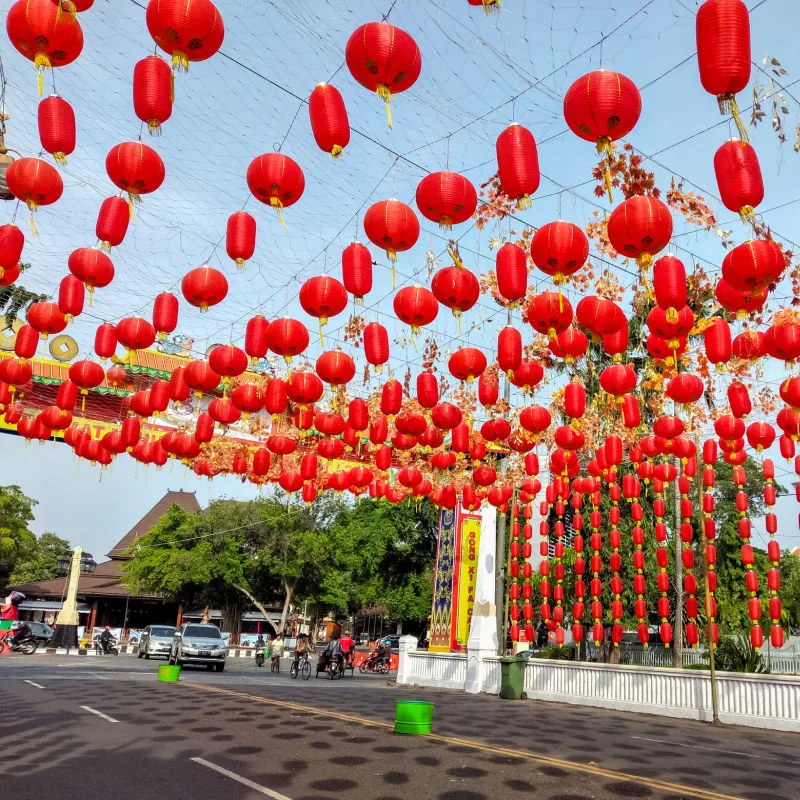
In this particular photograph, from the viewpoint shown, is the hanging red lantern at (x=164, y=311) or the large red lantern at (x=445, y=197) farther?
the hanging red lantern at (x=164, y=311)

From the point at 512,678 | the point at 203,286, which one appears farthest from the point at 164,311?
the point at 512,678

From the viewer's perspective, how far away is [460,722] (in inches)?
484

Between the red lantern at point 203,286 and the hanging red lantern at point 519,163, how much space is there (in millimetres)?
3983

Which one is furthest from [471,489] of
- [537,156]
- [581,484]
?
[537,156]

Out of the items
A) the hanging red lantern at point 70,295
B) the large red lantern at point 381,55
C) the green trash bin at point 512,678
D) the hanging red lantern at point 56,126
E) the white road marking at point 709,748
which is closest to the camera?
the large red lantern at point 381,55

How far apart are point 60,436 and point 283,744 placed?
14.9 m

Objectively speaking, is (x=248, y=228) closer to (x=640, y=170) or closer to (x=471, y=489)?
(x=640, y=170)

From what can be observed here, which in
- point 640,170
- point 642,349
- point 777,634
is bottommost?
point 777,634

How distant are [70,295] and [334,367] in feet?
12.5

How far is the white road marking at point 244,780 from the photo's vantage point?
6.15 m

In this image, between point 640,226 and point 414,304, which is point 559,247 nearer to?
point 640,226

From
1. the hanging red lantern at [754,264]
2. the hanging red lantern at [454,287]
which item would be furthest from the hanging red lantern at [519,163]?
the hanging red lantern at [754,264]

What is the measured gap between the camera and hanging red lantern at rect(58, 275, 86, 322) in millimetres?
10148

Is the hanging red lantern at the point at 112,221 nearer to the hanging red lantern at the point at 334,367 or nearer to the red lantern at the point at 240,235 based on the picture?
the red lantern at the point at 240,235
